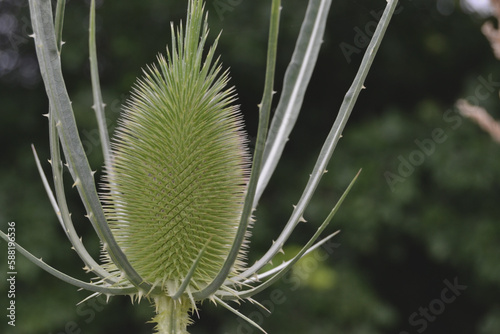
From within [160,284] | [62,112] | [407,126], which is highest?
[62,112]

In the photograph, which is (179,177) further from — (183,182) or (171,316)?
(171,316)

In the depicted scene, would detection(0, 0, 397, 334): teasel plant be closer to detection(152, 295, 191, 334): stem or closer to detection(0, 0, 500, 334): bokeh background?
detection(152, 295, 191, 334): stem

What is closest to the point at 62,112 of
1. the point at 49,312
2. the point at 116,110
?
the point at 116,110

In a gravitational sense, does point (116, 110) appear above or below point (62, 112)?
below

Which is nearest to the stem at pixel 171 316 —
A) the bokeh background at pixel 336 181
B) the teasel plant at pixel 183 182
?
the teasel plant at pixel 183 182

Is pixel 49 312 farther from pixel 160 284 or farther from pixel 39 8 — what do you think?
pixel 39 8

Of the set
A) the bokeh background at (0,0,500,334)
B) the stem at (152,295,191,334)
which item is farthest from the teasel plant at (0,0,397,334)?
the bokeh background at (0,0,500,334)
